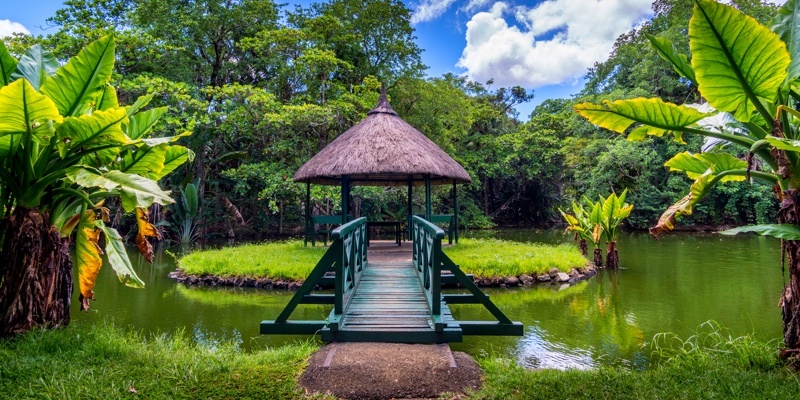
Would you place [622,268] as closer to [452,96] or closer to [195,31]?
[452,96]

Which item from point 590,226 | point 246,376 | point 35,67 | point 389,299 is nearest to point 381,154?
point 389,299

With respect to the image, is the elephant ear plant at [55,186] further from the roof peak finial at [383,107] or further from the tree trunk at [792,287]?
the roof peak finial at [383,107]

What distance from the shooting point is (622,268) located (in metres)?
8.41

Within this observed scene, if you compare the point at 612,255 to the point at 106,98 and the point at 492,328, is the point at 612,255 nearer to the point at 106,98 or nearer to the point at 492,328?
the point at 492,328

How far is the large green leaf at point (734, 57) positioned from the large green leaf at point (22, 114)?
390cm

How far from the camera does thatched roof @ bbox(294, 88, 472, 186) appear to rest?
7836mm

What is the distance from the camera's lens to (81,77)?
10.3 feet

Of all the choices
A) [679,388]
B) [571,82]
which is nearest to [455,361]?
[679,388]

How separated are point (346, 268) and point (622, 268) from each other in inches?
260

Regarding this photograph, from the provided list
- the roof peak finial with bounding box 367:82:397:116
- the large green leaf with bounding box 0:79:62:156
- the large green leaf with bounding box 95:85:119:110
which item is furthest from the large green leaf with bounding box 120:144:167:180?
the roof peak finial with bounding box 367:82:397:116

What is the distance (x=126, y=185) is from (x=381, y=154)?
5.36m

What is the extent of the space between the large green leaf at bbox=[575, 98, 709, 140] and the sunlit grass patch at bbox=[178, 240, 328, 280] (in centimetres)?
487

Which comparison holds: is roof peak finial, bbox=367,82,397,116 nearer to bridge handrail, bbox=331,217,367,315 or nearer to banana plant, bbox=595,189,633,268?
banana plant, bbox=595,189,633,268

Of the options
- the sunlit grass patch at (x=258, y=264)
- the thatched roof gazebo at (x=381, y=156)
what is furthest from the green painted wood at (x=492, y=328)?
the thatched roof gazebo at (x=381, y=156)
